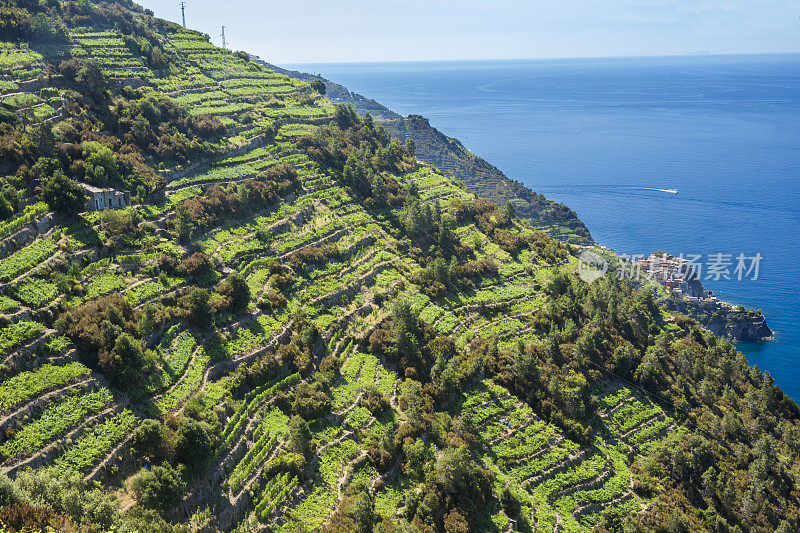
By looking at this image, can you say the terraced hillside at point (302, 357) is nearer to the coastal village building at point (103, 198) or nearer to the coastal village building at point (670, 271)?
the coastal village building at point (103, 198)

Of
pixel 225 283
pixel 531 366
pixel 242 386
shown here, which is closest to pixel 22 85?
pixel 225 283

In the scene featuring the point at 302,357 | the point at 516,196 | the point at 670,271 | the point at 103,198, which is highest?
the point at 103,198

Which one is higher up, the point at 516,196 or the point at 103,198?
the point at 103,198

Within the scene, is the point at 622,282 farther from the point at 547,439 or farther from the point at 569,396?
the point at 547,439

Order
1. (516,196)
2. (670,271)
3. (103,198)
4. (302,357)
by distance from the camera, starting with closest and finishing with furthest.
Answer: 1. (302,357)
2. (103,198)
3. (670,271)
4. (516,196)

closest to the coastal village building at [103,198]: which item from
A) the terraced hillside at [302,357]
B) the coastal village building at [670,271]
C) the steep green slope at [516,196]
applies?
the terraced hillside at [302,357]

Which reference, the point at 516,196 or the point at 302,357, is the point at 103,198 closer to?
the point at 302,357

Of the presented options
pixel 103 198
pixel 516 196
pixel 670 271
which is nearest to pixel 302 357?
pixel 103 198
